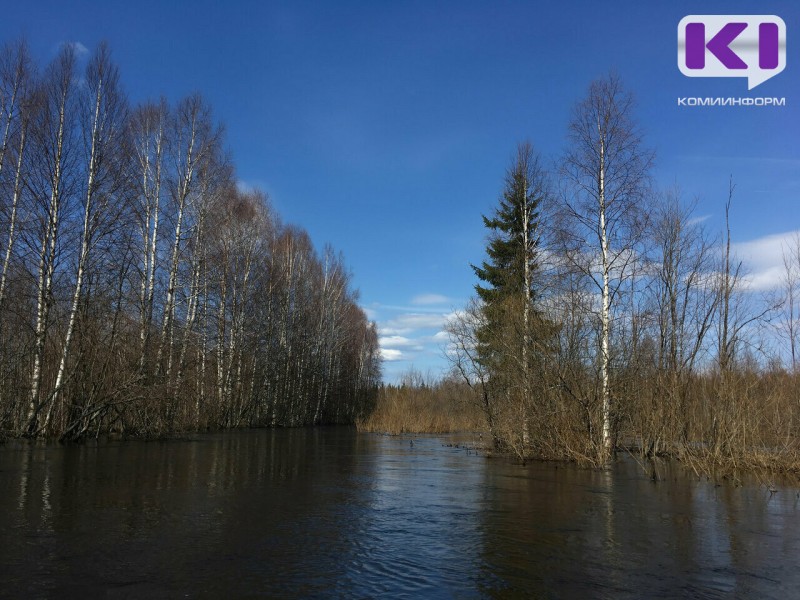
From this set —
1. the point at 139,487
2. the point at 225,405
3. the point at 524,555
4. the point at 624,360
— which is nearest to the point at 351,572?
the point at 524,555

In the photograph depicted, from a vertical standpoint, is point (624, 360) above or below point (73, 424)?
above

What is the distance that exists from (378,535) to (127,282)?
1831cm

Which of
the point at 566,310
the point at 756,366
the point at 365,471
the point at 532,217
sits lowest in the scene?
the point at 365,471

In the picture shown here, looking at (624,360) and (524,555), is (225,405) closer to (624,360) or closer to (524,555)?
(624,360)

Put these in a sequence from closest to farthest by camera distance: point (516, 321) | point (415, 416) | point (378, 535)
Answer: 1. point (378, 535)
2. point (516, 321)
3. point (415, 416)

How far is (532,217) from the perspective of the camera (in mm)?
24047

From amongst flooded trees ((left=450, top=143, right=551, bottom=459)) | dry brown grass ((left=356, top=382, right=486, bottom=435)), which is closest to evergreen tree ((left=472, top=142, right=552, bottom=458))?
flooded trees ((left=450, top=143, right=551, bottom=459))

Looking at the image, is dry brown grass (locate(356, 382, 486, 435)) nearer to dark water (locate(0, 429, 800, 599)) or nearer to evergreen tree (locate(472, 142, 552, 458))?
evergreen tree (locate(472, 142, 552, 458))

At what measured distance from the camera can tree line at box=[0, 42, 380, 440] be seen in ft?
56.7

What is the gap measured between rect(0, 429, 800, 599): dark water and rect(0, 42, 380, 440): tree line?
5.42m

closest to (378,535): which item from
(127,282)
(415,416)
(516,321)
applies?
(516,321)

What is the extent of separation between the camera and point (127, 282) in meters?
21.6

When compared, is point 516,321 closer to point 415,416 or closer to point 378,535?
point 378,535

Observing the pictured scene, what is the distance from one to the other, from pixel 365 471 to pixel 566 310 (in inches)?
284
